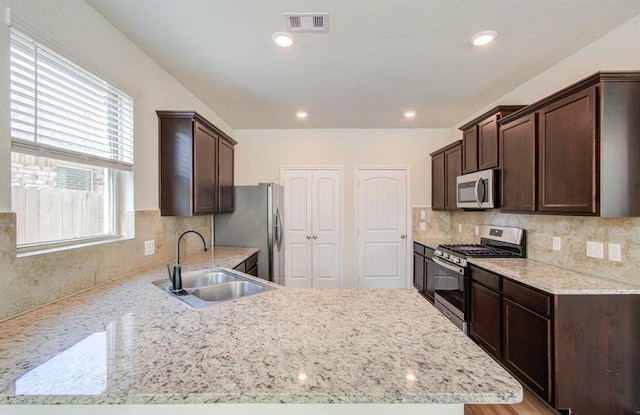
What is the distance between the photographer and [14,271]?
128 centimetres

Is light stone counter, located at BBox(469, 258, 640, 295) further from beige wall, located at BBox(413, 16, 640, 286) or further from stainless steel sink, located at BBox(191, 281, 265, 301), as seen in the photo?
stainless steel sink, located at BBox(191, 281, 265, 301)

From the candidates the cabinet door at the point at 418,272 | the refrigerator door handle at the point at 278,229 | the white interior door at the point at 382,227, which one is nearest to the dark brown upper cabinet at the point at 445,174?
the white interior door at the point at 382,227

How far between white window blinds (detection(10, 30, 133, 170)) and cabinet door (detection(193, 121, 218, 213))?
56cm

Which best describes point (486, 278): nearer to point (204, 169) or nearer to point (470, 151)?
point (470, 151)

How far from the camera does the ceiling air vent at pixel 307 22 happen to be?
1.79 metres

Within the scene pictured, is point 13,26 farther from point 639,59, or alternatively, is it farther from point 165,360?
point 639,59

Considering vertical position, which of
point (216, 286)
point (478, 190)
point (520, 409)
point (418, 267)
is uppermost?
point (478, 190)

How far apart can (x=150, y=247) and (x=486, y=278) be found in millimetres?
2854

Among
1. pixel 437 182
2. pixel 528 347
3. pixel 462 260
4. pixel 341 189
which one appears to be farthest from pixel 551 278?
pixel 341 189

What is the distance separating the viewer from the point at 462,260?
2744 mm

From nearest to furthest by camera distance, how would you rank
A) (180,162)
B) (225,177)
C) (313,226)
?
(180,162) → (225,177) → (313,226)

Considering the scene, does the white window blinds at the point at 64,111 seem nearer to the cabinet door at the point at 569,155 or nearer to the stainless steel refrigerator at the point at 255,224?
the stainless steel refrigerator at the point at 255,224

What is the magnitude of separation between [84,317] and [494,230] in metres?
3.56

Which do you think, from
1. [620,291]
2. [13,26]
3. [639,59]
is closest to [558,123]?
[639,59]
